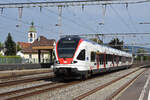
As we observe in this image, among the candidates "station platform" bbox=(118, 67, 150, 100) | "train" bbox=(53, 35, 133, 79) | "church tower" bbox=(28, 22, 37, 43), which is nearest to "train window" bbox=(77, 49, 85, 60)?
"train" bbox=(53, 35, 133, 79)

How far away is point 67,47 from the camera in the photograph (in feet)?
60.5

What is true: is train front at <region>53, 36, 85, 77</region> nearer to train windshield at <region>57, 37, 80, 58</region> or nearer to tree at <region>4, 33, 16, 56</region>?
train windshield at <region>57, 37, 80, 58</region>

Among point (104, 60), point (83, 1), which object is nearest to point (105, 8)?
point (83, 1)

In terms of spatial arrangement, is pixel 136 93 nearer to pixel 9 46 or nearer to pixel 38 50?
pixel 38 50

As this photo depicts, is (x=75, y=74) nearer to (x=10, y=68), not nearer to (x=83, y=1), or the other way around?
(x=83, y=1)

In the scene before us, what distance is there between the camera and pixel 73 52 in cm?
1811

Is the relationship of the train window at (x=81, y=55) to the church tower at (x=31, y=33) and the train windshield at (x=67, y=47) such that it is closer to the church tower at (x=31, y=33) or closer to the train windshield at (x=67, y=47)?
the train windshield at (x=67, y=47)

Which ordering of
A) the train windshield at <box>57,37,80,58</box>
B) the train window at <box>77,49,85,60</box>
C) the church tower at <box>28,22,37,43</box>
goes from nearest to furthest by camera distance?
1. the train windshield at <box>57,37,80,58</box>
2. the train window at <box>77,49,85,60</box>
3. the church tower at <box>28,22,37,43</box>

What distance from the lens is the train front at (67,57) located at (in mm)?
17781

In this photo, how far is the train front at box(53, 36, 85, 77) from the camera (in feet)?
58.3

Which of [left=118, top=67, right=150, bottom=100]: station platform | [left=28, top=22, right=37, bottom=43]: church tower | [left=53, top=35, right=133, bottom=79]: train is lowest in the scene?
[left=118, top=67, right=150, bottom=100]: station platform

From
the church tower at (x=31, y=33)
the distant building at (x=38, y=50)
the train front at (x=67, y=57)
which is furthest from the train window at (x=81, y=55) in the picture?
the church tower at (x=31, y=33)

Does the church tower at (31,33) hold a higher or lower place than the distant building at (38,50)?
higher

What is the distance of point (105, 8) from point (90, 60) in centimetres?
890
